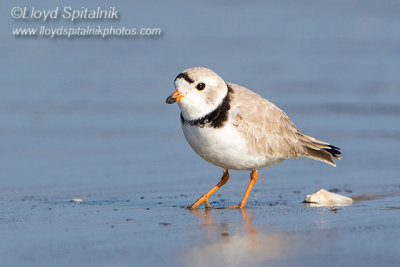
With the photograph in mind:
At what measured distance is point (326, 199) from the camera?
21.7 ft

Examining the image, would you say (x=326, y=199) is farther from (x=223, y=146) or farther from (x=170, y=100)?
(x=170, y=100)

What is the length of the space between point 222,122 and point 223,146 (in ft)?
0.67

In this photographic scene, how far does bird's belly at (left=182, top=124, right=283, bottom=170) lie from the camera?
6375 millimetres

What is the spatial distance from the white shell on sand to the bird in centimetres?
55

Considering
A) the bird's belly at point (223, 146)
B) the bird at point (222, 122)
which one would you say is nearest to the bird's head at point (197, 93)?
the bird at point (222, 122)

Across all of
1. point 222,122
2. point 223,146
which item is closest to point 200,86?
point 222,122

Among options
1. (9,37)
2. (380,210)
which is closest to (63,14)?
(9,37)

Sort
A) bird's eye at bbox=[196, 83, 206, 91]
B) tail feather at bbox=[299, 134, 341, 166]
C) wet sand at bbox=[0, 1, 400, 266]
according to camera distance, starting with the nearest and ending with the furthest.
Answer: wet sand at bbox=[0, 1, 400, 266] → bird's eye at bbox=[196, 83, 206, 91] → tail feather at bbox=[299, 134, 341, 166]

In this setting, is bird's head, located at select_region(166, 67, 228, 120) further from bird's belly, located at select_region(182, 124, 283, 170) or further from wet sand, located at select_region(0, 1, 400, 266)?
wet sand, located at select_region(0, 1, 400, 266)

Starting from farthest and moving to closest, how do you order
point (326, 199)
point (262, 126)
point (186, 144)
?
point (186, 144) → point (262, 126) → point (326, 199)

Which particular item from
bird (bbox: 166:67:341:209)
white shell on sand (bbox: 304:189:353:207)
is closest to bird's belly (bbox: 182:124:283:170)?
bird (bbox: 166:67:341:209)

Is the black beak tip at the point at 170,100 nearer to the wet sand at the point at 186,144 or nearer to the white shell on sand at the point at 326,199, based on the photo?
the wet sand at the point at 186,144

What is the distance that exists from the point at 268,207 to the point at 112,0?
1332cm

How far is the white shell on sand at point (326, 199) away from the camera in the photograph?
6.55 metres
